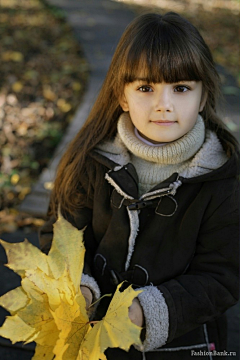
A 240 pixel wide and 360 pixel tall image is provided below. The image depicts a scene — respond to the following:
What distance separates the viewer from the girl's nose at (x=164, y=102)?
1.66m

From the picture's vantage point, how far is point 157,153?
5.84ft

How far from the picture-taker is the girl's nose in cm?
166

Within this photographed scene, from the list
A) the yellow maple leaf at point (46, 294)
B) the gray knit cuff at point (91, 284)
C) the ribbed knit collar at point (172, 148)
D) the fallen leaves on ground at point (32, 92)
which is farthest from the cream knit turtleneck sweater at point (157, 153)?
the fallen leaves on ground at point (32, 92)

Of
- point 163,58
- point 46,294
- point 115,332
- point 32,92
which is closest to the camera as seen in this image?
point 115,332

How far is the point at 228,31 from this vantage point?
8195 mm

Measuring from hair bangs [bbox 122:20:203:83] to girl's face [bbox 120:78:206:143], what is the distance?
3 cm

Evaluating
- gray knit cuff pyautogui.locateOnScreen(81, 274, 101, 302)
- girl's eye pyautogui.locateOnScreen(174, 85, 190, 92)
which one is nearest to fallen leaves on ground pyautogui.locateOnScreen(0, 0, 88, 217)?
gray knit cuff pyautogui.locateOnScreen(81, 274, 101, 302)

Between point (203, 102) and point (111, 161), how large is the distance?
0.44 metres

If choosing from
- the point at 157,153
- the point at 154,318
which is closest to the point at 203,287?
the point at 154,318

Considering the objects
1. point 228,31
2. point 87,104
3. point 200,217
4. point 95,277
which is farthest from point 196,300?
point 228,31

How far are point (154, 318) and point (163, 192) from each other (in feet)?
1.51

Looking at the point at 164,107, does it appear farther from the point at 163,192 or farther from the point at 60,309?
the point at 60,309

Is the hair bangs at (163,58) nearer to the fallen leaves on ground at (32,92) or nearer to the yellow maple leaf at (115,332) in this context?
the yellow maple leaf at (115,332)

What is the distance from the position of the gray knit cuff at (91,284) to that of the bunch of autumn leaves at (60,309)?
0.40 meters
